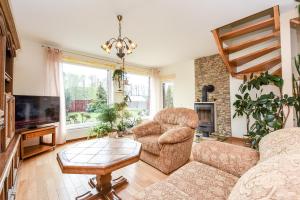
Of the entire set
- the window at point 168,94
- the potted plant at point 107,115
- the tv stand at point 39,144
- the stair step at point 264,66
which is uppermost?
the stair step at point 264,66

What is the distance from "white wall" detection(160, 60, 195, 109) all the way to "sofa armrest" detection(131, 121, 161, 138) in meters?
2.70

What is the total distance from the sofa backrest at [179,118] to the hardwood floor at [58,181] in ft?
2.80

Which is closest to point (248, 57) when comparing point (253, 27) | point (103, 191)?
point (253, 27)

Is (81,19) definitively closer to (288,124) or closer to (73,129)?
(73,129)

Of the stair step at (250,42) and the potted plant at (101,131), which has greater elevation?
the stair step at (250,42)

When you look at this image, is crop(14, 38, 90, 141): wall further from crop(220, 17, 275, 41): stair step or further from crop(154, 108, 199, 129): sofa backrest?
crop(220, 17, 275, 41): stair step

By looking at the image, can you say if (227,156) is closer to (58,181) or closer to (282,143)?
(282,143)

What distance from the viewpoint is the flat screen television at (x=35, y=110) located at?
295 cm

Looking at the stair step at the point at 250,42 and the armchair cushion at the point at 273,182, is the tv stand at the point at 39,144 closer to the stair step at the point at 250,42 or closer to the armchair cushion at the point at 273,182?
the armchair cushion at the point at 273,182

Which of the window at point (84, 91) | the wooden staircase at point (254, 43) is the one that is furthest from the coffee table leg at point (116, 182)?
the wooden staircase at point (254, 43)

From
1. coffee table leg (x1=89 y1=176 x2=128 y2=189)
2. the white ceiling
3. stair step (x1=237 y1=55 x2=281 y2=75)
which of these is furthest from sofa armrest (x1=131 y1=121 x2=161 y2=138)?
stair step (x1=237 y1=55 x2=281 y2=75)

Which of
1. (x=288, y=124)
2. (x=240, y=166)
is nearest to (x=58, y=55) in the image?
(x=240, y=166)

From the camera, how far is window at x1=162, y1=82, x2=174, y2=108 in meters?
6.19

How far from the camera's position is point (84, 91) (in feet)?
14.8
